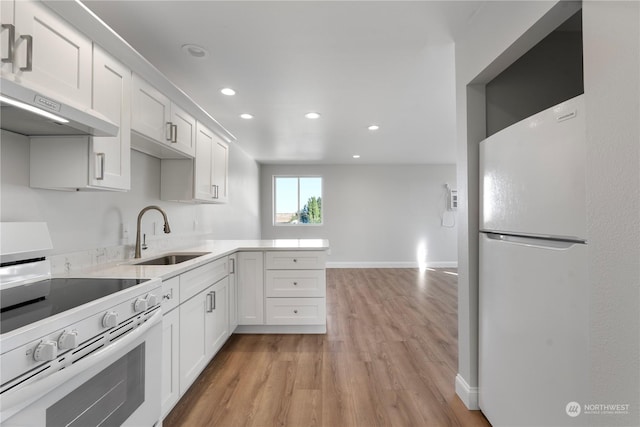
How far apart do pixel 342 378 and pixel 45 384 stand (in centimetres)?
177

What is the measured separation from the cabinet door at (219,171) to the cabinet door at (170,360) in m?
1.65

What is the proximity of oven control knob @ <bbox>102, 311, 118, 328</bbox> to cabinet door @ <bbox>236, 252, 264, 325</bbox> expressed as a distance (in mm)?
1834

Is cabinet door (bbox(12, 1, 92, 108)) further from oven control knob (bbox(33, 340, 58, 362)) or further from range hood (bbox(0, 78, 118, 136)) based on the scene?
oven control knob (bbox(33, 340, 58, 362))

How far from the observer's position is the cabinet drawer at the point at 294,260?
2.96 m

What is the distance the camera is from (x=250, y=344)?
2.73m

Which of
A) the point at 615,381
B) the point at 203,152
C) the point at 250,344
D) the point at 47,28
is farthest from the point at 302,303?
the point at 47,28

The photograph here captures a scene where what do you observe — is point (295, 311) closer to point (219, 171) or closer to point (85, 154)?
point (219, 171)

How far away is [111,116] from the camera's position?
1.57 meters

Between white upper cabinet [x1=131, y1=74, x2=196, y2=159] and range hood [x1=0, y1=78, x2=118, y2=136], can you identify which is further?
white upper cabinet [x1=131, y1=74, x2=196, y2=159]

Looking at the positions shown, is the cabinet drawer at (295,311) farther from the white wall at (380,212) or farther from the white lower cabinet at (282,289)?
the white wall at (380,212)

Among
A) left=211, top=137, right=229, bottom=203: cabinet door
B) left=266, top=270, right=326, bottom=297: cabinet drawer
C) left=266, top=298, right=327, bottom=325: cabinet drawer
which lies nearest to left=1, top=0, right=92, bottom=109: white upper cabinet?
left=211, top=137, right=229, bottom=203: cabinet door

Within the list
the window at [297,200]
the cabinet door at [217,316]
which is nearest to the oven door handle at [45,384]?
the cabinet door at [217,316]

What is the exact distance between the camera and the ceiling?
1639 millimetres

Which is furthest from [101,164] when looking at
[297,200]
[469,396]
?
[297,200]
